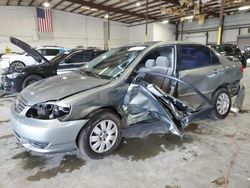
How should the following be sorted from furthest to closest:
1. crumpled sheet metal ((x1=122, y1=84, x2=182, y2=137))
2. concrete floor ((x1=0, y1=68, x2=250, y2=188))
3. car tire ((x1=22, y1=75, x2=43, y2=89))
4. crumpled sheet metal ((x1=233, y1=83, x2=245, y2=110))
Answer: car tire ((x1=22, y1=75, x2=43, y2=89)) < crumpled sheet metal ((x1=233, y1=83, x2=245, y2=110)) < crumpled sheet metal ((x1=122, y1=84, x2=182, y2=137)) < concrete floor ((x1=0, y1=68, x2=250, y2=188))

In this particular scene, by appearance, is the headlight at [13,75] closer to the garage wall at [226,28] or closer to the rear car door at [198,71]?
the rear car door at [198,71]

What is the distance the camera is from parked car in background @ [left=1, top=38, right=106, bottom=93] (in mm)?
5535

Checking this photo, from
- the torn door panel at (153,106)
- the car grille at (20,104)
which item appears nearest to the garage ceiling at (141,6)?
the torn door panel at (153,106)

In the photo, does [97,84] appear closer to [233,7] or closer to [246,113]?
[246,113]

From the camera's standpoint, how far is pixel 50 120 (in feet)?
7.43

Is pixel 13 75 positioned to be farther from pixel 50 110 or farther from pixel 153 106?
pixel 153 106

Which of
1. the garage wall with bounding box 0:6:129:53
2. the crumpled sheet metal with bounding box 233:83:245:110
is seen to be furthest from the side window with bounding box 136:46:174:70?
the garage wall with bounding box 0:6:129:53

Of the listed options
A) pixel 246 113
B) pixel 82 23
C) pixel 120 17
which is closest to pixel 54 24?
pixel 82 23

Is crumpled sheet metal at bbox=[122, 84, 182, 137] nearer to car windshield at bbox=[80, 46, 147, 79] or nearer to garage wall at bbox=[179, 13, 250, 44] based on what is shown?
car windshield at bbox=[80, 46, 147, 79]

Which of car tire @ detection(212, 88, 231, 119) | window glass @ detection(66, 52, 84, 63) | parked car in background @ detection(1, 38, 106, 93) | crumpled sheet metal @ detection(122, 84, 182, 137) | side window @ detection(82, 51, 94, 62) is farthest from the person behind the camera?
side window @ detection(82, 51, 94, 62)

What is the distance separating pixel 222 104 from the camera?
3.90 meters

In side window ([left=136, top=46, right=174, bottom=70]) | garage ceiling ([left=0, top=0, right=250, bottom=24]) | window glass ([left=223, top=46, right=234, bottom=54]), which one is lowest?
side window ([left=136, top=46, right=174, bottom=70])

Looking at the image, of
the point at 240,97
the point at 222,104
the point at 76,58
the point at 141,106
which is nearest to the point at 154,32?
the point at 76,58

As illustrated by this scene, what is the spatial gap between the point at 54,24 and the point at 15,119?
62.4 feet
